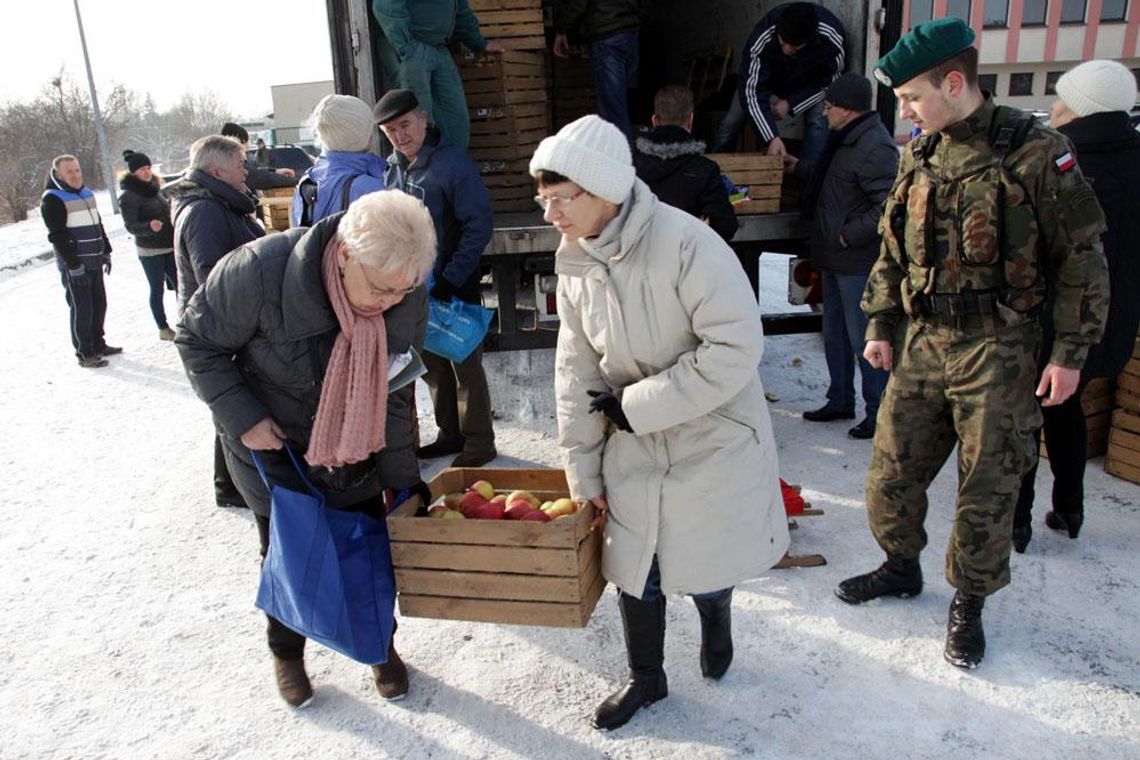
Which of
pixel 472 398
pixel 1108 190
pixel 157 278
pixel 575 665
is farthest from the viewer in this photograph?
pixel 157 278

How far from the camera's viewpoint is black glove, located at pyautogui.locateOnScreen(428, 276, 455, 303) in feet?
14.4

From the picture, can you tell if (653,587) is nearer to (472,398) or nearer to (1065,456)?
(1065,456)

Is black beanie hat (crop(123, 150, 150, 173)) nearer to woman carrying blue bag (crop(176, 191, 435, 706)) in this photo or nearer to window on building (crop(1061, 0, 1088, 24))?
woman carrying blue bag (crop(176, 191, 435, 706))

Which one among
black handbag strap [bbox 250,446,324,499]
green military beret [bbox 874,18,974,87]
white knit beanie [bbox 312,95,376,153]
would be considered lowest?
black handbag strap [bbox 250,446,324,499]

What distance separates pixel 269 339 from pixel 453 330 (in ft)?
6.34

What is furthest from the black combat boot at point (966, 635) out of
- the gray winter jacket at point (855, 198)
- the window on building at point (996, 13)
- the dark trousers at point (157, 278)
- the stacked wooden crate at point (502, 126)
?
the window on building at point (996, 13)

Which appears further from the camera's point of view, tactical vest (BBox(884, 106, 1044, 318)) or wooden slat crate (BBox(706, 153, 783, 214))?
wooden slat crate (BBox(706, 153, 783, 214))

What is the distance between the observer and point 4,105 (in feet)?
126

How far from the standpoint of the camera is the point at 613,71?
5.89 m

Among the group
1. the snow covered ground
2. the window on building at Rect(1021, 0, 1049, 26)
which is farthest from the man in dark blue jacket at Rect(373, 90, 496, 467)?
the window on building at Rect(1021, 0, 1049, 26)

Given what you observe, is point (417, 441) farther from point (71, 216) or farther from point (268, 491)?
point (71, 216)

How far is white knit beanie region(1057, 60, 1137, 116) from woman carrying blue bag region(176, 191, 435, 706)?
8.99 feet

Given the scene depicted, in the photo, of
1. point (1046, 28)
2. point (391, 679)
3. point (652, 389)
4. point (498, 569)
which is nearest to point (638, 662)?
point (498, 569)

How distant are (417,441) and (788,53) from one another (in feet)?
10.7
